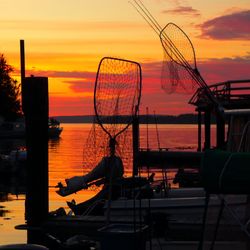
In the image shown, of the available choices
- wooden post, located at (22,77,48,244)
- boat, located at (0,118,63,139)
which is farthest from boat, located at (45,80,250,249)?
boat, located at (0,118,63,139)

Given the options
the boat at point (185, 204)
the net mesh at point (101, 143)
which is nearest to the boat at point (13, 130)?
the boat at point (185, 204)

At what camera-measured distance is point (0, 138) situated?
560ft

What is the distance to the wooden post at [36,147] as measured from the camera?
711 inches

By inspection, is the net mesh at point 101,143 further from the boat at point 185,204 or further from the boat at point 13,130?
the boat at point 13,130

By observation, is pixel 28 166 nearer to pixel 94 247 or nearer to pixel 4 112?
pixel 94 247

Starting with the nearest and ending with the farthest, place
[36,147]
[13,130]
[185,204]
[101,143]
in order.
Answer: [101,143]
[36,147]
[185,204]
[13,130]

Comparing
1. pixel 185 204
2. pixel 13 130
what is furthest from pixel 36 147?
→ pixel 13 130

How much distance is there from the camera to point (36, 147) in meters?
18.2

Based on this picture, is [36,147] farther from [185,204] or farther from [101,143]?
[185,204]

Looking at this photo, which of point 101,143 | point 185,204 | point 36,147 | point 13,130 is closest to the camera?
point 101,143

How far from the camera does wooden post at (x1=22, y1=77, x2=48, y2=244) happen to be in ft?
59.3

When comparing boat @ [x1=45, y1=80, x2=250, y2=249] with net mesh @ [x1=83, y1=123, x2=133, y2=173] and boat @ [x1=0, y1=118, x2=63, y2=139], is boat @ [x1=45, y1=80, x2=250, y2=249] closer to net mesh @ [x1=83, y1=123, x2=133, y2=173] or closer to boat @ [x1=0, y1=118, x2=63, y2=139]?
net mesh @ [x1=83, y1=123, x2=133, y2=173]

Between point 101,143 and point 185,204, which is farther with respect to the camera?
point 185,204

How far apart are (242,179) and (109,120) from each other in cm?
624
